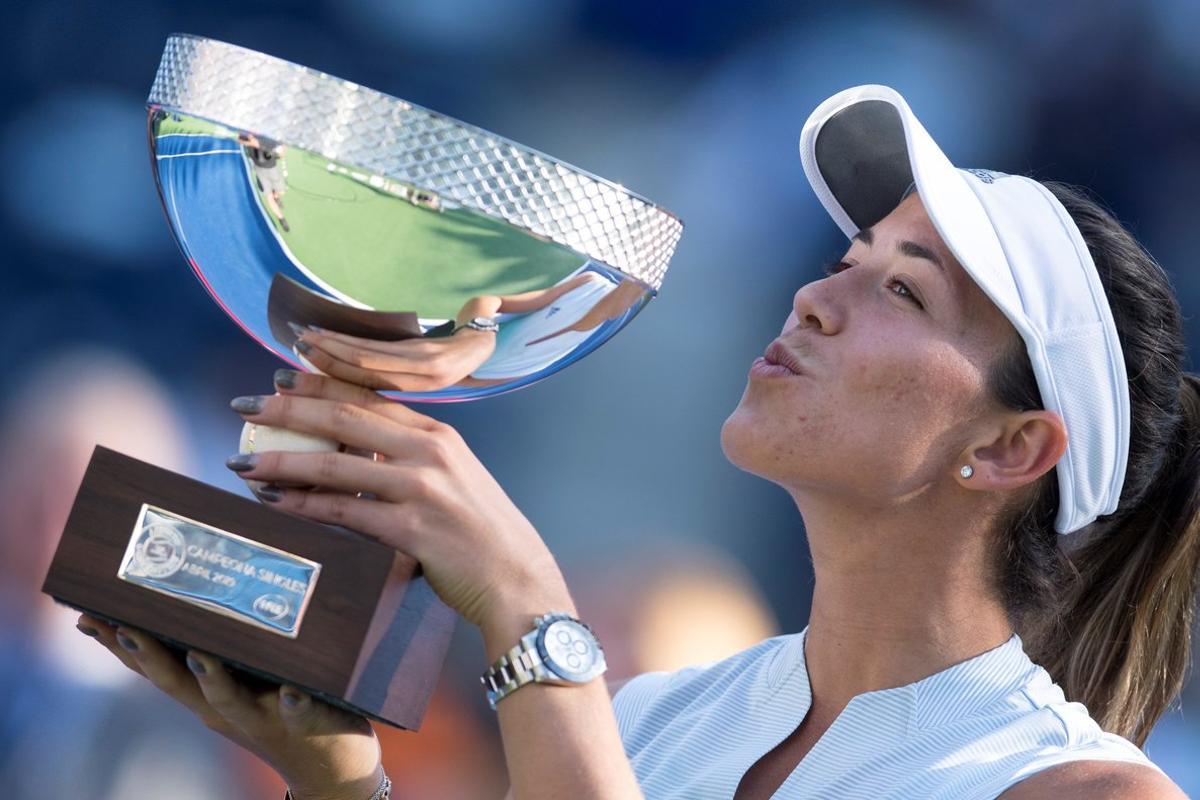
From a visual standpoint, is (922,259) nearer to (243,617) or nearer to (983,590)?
(983,590)

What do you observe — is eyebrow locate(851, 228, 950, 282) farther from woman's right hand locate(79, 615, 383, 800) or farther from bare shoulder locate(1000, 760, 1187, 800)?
woman's right hand locate(79, 615, 383, 800)

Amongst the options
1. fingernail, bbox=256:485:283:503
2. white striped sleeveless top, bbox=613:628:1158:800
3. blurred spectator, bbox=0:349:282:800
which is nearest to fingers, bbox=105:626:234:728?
fingernail, bbox=256:485:283:503

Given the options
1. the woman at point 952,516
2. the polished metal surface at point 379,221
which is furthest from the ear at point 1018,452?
the polished metal surface at point 379,221

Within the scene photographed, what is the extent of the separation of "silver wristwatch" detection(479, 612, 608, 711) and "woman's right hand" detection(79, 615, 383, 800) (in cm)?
13

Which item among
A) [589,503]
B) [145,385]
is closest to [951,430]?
[589,503]

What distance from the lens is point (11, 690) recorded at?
1.78m

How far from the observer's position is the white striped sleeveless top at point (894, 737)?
109cm

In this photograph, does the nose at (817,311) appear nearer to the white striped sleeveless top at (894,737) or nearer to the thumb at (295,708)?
the white striped sleeveless top at (894,737)

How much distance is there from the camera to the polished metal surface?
2.59 ft

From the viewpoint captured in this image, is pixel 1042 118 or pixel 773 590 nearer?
pixel 773 590

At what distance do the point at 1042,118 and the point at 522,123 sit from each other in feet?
3.28

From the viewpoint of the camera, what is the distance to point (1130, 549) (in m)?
1.38

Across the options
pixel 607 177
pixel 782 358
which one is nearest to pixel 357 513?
pixel 782 358

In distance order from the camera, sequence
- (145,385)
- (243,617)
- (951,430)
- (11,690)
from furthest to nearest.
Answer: (145,385) → (11,690) → (951,430) → (243,617)
